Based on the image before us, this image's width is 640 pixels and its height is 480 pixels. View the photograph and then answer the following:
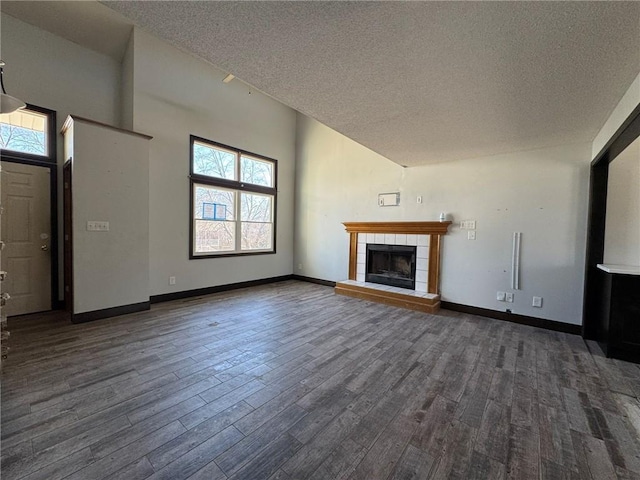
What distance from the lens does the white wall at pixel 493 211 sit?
3.25m

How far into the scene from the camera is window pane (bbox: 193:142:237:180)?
177 inches

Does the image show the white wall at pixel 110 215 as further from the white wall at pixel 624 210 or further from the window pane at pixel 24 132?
the white wall at pixel 624 210

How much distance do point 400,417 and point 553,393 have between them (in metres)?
1.26

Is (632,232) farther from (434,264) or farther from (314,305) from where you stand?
(314,305)

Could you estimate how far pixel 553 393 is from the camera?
6.41 ft

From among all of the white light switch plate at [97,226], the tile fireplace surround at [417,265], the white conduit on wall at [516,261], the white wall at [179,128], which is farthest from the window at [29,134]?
the white conduit on wall at [516,261]

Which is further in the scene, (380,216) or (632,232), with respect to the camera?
(380,216)

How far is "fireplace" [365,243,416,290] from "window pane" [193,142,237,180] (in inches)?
118

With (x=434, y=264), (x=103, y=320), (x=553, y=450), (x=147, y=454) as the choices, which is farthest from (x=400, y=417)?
(x=103, y=320)

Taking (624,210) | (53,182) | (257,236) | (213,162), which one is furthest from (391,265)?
(53,182)

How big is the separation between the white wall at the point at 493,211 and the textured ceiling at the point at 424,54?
2.91ft

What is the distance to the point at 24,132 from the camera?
3.41m

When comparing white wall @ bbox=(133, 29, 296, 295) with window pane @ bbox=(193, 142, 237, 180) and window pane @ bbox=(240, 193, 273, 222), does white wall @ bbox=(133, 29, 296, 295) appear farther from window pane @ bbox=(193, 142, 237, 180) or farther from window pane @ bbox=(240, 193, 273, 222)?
window pane @ bbox=(240, 193, 273, 222)

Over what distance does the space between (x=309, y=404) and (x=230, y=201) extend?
162 inches
